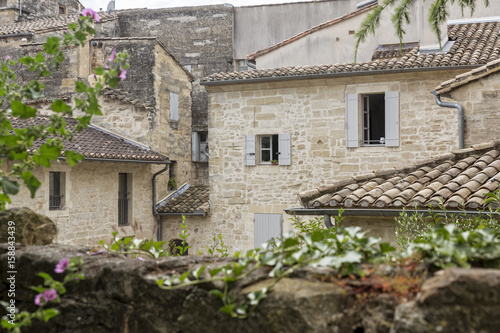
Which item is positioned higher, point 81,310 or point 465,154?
point 465,154

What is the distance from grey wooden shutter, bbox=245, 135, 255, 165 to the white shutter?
5.99 m

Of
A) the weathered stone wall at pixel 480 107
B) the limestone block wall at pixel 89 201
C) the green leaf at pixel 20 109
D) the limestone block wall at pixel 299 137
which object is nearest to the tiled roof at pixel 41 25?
the limestone block wall at pixel 89 201

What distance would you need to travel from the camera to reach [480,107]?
945 cm

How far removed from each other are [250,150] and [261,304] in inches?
493

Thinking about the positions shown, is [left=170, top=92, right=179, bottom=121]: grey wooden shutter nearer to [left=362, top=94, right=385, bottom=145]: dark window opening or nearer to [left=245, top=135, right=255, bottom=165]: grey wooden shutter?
[left=245, top=135, right=255, bottom=165]: grey wooden shutter

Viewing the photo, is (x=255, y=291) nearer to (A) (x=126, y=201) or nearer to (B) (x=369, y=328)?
(B) (x=369, y=328)

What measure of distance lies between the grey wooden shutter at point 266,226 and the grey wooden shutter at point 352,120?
249 cm

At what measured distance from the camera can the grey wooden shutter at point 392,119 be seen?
1317 cm

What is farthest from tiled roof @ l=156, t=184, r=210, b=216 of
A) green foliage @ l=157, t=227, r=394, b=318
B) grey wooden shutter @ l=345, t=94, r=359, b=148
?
green foliage @ l=157, t=227, r=394, b=318

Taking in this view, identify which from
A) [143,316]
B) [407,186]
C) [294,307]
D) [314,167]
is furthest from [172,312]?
[314,167]

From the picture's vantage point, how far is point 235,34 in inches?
927

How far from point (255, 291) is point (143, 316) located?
0.52m

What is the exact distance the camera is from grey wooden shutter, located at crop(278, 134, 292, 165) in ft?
46.4

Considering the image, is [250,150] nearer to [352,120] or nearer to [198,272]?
[352,120]
